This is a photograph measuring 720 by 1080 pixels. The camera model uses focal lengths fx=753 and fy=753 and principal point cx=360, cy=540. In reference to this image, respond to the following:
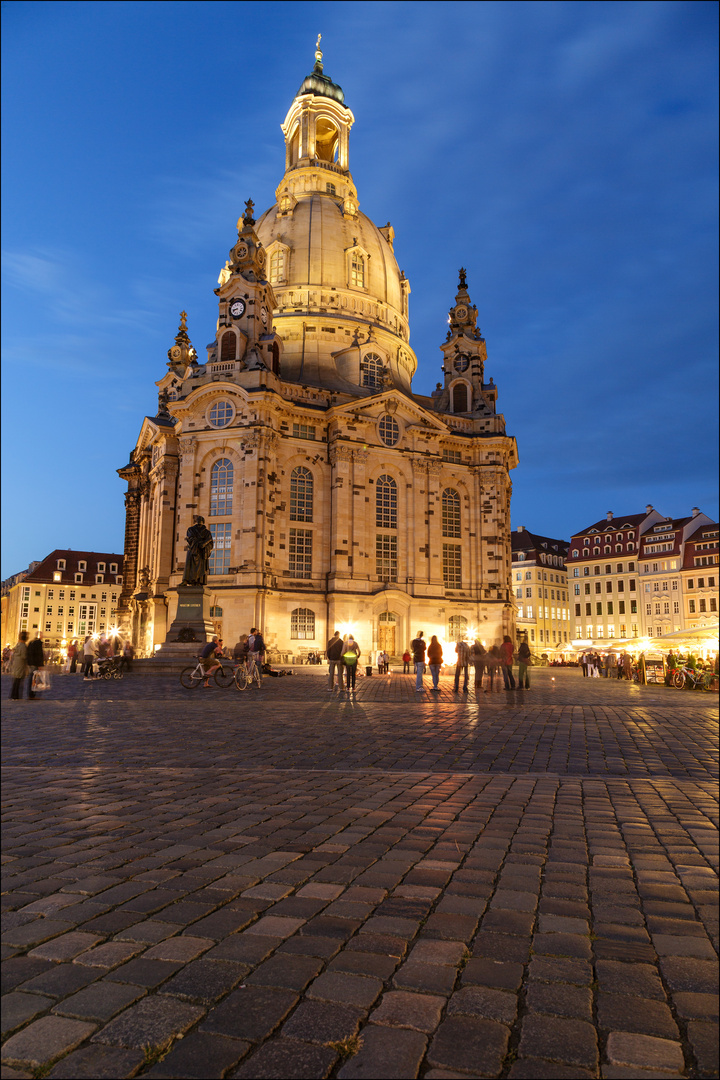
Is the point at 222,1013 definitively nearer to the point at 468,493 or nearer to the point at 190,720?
the point at 190,720

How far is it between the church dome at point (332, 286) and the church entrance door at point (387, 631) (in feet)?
A: 54.3

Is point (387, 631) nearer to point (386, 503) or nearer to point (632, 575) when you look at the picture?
point (386, 503)

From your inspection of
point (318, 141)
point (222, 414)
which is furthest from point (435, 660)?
point (318, 141)

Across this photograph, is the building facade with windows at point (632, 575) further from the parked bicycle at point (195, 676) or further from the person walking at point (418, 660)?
the parked bicycle at point (195, 676)

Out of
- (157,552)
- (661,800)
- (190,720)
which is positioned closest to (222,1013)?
(661,800)

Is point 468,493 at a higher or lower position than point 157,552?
higher

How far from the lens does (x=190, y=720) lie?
1424 cm

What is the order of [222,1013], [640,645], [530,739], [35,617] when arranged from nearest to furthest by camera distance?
1. [222,1013]
2. [530,739]
3. [640,645]
4. [35,617]

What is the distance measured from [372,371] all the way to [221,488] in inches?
648

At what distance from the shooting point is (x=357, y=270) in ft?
205

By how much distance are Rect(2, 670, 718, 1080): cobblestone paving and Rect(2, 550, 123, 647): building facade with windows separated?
9129 centimetres

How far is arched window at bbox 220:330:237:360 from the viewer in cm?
5212

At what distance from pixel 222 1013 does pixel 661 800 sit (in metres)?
5.57

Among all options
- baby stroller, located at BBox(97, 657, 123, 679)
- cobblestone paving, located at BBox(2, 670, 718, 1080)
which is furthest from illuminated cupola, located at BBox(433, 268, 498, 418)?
cobblestone paving, located at BBox(2, 670, 718, 1080)
